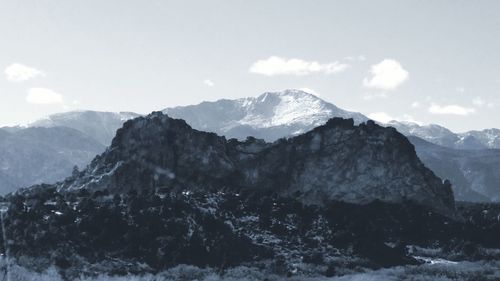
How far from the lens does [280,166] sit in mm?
98188

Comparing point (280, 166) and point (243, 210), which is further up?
point (280, 166)

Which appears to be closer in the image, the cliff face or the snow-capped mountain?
the snow-capped mountain

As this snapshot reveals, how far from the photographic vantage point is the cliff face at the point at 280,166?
9081 centimetres

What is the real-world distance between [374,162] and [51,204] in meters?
48.9

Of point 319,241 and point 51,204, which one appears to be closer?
point 319,241

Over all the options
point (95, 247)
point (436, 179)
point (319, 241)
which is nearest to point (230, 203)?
point (319, 241)

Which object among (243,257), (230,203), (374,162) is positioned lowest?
(243,257)

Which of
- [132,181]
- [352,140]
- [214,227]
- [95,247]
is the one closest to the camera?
[95,247]

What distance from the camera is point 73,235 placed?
66.7m

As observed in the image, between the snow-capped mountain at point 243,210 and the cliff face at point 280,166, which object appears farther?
the cliff face at point 280,166

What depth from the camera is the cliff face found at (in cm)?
9081

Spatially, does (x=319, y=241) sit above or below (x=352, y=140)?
below

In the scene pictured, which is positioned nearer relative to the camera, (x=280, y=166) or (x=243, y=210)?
(x=243, y=210)

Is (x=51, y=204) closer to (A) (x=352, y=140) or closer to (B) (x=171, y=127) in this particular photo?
(B) (x=171, y=127)
